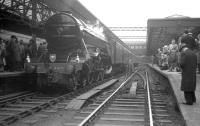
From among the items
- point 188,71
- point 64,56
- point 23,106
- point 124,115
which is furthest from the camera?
point 64,56

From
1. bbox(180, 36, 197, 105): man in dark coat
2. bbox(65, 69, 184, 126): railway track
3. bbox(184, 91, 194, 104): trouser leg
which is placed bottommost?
bbox(65, 69, 184, 126): railway track

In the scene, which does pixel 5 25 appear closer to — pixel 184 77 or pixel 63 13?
pixel 63 13

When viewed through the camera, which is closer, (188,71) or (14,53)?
(188,71)

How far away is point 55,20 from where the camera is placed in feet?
36.1

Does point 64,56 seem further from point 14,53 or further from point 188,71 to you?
point 188,71

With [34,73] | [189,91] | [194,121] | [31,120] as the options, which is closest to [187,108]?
[189,91]

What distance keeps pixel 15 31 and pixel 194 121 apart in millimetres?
11734

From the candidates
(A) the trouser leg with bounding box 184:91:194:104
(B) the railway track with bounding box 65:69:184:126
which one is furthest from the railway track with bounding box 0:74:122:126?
(A) the trouser leg with bounding box 184:91:194:104

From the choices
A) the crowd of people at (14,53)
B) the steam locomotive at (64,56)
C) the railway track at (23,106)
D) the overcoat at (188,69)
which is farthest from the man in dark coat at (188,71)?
the crowd of people at (14,53)

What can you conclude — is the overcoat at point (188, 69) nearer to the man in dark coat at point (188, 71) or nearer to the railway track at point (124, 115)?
the man in dark coat at point (188, 71)

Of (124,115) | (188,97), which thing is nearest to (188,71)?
(188,97)

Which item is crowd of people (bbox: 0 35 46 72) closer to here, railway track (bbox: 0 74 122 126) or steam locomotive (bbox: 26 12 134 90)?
steam locomotive (bbox: 26 12 134 90)

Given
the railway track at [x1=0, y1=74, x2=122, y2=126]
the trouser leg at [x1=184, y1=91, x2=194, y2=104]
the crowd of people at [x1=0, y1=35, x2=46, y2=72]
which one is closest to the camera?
the trouser leg at [x1=184, y1=91, x2=194, y2=104]

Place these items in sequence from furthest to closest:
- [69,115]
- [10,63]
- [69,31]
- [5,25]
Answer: [5,25]
[10,63]
[69,31]
[69,115]
